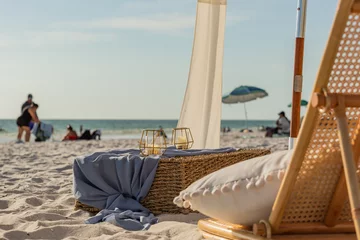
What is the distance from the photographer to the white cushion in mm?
2080

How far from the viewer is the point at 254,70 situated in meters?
40.2

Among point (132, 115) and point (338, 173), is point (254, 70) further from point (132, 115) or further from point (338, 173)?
point (338, 173)

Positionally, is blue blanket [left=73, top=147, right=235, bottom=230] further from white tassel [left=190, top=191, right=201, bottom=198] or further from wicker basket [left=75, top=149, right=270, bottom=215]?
white tassel [left=190, top=191, right=201, bottom=198]

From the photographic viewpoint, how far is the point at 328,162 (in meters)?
2.04

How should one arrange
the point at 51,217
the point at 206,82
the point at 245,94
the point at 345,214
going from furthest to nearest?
1. the point at 245,94
2. the point at 206,82
3. the point at 51,217
4. the point at 345,214

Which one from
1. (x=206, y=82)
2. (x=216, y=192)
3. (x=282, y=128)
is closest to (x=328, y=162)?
(x=216, y=192)

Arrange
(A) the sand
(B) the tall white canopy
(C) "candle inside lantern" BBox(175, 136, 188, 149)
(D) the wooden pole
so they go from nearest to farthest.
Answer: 1. (D) the wooden pole
2. (A) the sand
3. (C) "candle inside lantern" BBox(175, 136, 188, 149)
4. (B) the tall white canopy

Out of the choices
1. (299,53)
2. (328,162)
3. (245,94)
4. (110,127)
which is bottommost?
(110,127)

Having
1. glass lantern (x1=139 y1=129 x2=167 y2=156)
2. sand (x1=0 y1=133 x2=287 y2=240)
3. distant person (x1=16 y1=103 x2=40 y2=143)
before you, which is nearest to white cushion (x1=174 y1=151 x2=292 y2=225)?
sand (x1=0 y1=133 x2=287 y2=240)

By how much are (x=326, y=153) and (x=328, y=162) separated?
3 cm

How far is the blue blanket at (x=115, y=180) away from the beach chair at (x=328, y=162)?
1594 mm

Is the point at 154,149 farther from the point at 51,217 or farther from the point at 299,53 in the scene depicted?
the point at 299,53

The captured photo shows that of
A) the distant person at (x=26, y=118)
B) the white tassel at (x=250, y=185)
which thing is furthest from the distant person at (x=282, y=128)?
the white tassel at (x=250, y=185)

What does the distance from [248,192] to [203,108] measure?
3.23m
